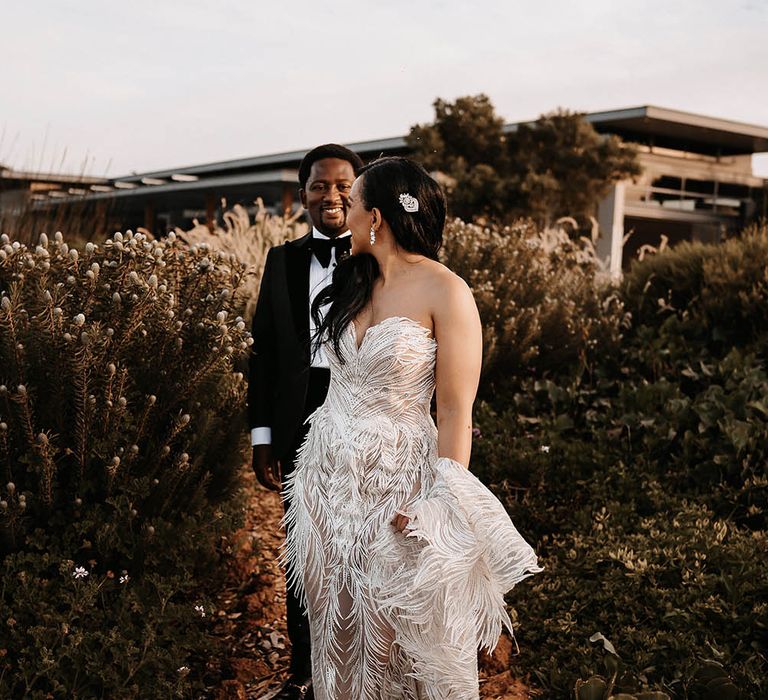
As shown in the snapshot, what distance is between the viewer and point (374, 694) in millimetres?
2473

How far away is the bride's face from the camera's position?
251 cm

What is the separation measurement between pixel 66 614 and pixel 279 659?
1.15m

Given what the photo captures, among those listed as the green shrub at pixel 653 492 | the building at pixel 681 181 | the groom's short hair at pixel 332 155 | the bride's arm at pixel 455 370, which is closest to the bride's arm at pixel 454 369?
the bride's arm at pixel 455 370

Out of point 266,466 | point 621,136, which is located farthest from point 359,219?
point 621,136

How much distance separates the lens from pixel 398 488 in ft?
8.18

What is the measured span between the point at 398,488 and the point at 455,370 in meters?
0.43

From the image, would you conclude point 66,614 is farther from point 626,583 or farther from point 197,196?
point 197,196

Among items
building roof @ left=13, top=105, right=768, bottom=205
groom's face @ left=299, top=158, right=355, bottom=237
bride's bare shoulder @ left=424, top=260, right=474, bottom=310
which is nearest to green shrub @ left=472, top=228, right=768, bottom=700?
bride's bare shoulder @ left=424, top=260, right=474, bottom=310

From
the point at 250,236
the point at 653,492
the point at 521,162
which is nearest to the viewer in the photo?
the point at 653,492

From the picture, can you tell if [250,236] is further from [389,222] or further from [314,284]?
[389,222]

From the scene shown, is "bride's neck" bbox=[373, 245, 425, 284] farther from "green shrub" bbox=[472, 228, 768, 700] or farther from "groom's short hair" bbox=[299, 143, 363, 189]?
"green shrub" bbox=[472, 228, 768, 700]

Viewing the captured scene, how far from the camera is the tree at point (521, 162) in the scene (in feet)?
75.9

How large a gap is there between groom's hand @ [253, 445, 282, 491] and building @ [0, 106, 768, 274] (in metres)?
21.2

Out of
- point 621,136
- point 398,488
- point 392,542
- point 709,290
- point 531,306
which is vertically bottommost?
point 392,542
